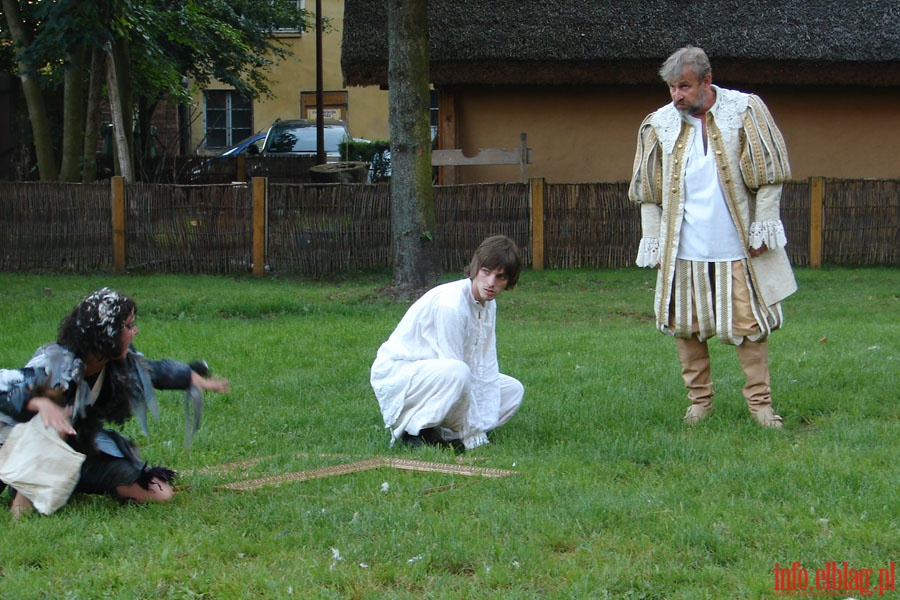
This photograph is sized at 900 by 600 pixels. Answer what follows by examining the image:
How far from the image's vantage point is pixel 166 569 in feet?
12.3

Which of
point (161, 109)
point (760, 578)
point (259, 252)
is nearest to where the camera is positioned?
point (760, 578)

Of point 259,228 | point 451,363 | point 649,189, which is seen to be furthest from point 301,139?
point 451,363

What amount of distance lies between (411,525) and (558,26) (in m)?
13.9

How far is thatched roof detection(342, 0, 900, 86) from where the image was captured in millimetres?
16406

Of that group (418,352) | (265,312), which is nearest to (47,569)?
(418,352)

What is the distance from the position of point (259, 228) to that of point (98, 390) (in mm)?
9735

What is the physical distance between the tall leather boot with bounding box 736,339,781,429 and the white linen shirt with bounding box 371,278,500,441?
55.4 inches

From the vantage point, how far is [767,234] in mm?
5703

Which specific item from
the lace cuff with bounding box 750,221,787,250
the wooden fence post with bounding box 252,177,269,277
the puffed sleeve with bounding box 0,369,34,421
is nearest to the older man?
the lace cuff with bounding box 750,221,787,250

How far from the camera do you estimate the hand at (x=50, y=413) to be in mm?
4074

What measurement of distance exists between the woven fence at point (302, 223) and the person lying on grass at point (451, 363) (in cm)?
877

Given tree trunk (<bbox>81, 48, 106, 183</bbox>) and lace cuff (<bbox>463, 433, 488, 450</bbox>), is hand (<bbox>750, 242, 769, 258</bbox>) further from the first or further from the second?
tree trunk (<bbox>81, 48, 106, 183</bbox>)

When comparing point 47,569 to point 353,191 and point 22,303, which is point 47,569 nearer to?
point 22,303

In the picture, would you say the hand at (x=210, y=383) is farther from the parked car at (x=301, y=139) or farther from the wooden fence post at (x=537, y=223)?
the parked car at (x=301, y=139)
